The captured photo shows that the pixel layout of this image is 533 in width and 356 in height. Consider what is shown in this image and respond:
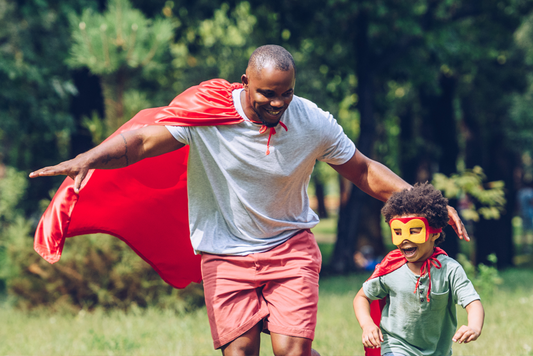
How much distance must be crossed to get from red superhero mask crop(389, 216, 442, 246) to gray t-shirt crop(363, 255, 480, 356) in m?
0.21

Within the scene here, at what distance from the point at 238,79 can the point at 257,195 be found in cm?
935

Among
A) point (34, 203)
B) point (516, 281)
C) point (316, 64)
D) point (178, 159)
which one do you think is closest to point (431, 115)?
point (316, 64)

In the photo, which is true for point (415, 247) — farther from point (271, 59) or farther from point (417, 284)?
point (271, 59)

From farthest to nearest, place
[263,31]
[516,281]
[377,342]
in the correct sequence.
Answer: [263,31]
[516,281]
[377,342]

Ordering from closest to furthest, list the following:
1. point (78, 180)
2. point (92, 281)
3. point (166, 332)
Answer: point (78, 180)
point (166, 332)
point (92, 281)

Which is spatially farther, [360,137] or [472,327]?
[360,137]

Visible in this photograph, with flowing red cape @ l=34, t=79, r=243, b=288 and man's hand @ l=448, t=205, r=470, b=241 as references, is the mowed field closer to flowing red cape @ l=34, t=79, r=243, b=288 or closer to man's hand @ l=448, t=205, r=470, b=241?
flowing red cape @ l=34, t=79, r=243, b=288

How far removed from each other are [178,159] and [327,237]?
23.3 metres

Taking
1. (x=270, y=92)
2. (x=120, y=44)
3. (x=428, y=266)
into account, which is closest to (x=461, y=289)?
(x=428, y=266)

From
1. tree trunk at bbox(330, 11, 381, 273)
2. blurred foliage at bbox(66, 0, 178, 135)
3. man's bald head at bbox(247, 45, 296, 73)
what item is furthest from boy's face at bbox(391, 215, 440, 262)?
tree trunk at bbox(330, 11, 381, 273)

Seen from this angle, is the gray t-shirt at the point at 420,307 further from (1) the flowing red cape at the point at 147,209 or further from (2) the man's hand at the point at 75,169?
(2) the man's hand at the point at 75,169

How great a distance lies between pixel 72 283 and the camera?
299 inches

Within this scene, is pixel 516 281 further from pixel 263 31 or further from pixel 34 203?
pixel 34 203

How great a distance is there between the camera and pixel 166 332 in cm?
636
